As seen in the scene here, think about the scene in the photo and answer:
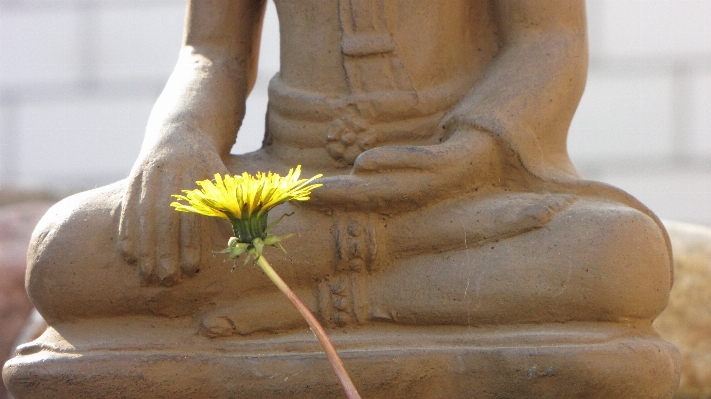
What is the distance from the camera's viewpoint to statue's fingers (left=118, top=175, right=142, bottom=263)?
6.42 feet

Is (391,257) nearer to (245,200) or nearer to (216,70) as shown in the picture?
(216,70)

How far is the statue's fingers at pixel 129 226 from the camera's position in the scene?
77.0 inches

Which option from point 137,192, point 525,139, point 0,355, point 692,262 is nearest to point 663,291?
point 525,139

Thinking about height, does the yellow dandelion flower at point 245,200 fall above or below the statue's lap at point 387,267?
above

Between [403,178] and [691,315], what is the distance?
1.66m

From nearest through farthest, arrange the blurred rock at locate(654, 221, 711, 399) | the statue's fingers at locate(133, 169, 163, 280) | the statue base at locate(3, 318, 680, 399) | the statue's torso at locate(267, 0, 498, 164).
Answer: the statue base at locate(3, 318, 680, 399)
the statue's fingers at locate(133, 169, 163, 280)
the statue's torso at locate(267, 0, 498, 164)
the blurred rock at locate(654, 221, 711, 399)

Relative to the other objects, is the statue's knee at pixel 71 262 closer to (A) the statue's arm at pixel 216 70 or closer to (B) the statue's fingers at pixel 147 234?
(B) the statue's fingers at pixel 147 234

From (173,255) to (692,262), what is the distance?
1977mm

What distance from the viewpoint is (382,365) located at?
6.19 ft

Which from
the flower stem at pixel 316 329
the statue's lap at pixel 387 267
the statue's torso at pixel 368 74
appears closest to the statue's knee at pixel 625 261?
the statue's lap at pixel 387 267

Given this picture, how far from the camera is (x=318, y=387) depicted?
74.6 inches

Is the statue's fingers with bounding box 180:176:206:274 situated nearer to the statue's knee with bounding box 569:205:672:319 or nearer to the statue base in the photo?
the statue base

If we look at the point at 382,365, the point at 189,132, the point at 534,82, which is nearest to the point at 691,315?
the point at 534,82

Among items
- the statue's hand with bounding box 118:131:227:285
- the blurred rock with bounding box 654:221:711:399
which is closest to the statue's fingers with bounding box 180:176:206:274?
the statue's hand with bounding box 118:131:227:285
